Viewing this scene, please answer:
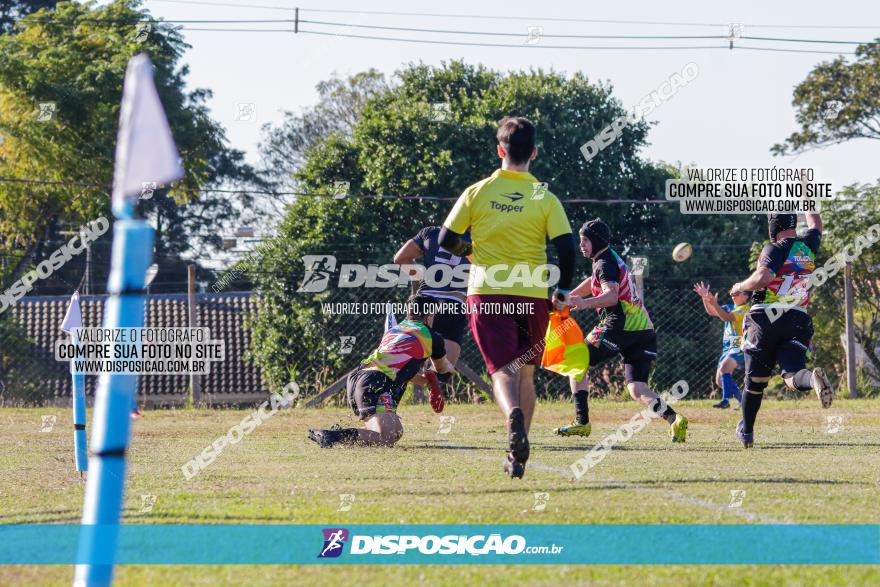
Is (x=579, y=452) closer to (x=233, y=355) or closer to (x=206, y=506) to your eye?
(x=206, y=506)

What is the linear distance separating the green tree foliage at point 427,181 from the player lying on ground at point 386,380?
9542 millimetres

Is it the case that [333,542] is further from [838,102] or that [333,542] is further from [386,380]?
[838,102]

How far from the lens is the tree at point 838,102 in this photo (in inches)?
1157

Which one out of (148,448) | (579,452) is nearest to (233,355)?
(148,448)

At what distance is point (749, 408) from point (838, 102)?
23.1m

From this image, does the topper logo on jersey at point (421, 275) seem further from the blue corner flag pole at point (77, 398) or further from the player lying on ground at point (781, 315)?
the blue corner flag pole at point (77, 398)

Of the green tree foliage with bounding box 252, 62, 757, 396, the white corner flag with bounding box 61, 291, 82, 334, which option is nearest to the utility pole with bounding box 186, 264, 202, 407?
the green tree foliage with bounding box 252, 62, 757, 396

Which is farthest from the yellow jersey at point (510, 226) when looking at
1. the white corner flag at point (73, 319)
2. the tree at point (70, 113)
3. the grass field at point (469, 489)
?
the tree at point (70, 113)

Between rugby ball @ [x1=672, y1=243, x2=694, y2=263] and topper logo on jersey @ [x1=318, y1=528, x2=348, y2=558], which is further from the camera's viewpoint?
rugby ball @ [x1=672, y1=243, x2=694, y2=263]

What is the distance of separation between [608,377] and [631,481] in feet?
42.4

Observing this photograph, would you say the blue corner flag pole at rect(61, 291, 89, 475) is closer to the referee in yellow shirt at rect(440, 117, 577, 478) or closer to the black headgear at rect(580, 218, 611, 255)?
the referee in yellow shirt at rect(440, 117, 577, 478)

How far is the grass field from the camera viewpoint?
152 inches

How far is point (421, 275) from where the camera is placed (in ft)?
51.6

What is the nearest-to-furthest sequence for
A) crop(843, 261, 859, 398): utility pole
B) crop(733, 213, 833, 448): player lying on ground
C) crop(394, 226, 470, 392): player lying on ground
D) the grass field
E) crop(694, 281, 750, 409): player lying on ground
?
the grass field
crop(733, 213, 833, 448): player lying on ground
crop(394, 226, 470, 392): player lying on ground
crop(694, 281, 750, 409): player lying on ground
crop(843, 261, 859, 398): utility pole
